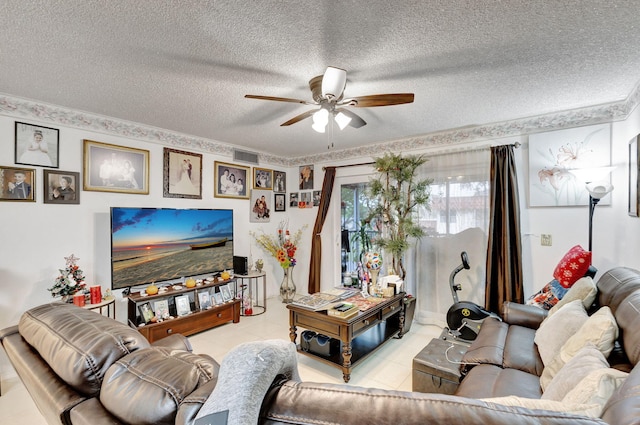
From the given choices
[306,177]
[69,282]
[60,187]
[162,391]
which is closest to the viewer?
[162,391]

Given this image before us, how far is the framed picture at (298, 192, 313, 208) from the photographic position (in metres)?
4.94

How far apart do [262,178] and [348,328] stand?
3.02 meters

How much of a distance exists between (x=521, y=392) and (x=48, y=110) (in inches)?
167

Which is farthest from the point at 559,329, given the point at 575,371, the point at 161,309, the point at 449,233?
the point at 161,309

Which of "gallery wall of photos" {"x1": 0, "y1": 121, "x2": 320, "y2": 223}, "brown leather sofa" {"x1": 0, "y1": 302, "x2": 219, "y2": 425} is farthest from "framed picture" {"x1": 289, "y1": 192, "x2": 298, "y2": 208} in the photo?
"brown leather sofa" {"x1": 0, "y1": 302, "x2": 219, "y2": 425}

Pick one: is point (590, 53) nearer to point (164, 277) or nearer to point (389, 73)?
point (389, 73)

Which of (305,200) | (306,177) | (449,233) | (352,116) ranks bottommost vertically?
(449,233)

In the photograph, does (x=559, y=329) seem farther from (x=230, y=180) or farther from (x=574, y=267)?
(x=230, y=180)

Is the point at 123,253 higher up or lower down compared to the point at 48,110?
lower down

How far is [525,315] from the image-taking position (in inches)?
93.5

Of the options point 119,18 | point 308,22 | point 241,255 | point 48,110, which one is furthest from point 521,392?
point 48,110

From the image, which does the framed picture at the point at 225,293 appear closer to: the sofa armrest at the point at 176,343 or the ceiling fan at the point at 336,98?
the sofa armrest at the point at 176,343

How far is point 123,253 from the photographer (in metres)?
2.98

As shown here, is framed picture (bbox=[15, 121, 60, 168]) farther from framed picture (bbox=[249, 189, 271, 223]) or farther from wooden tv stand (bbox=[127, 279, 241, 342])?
framed picture (bbox=[249, 189, 271, 223])
